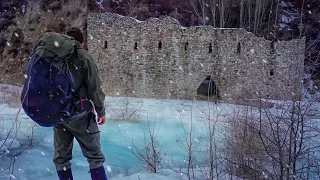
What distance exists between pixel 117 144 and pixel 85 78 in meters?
5.52

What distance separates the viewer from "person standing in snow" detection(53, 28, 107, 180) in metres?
2.48

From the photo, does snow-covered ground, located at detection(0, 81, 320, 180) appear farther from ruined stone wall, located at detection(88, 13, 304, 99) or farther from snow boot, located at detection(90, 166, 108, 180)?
ruined stone wall, located at detection(88, 13, 304, 99)

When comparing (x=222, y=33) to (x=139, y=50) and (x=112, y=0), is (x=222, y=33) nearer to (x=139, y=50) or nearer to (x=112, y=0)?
(x=139, y=50)

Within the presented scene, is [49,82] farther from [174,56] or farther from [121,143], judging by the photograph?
[174,56]

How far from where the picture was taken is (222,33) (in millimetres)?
13773

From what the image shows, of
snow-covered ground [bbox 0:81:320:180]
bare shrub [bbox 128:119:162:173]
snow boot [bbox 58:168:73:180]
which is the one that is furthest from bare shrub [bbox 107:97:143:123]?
snow boot [bbox 58:168:73:180]

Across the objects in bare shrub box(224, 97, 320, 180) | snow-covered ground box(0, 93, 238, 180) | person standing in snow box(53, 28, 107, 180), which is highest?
person standing in snow box(53, 28, 107, 180)

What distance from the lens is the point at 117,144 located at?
7.80 meters

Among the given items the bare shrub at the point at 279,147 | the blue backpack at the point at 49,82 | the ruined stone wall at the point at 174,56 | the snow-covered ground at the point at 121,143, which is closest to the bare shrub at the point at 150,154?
the snow-covered ground at the point at 121,143

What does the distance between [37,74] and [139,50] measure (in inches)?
467

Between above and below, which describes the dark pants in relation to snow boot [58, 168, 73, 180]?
above

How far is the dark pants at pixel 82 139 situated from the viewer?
2539 millimetres

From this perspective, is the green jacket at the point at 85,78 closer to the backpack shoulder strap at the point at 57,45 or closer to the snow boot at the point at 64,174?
the backpack shoulder strap at the point at 57,45

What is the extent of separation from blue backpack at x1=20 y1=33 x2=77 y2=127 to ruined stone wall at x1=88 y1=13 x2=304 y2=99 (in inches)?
459
